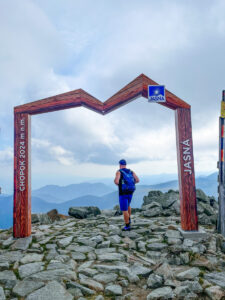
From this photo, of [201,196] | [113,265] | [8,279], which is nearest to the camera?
[8,279]

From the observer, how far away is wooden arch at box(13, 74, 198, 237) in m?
6.91

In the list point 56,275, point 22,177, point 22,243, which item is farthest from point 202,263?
point 22,177

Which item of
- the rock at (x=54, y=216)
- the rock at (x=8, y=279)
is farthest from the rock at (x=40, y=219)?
the rock at (x=8, y=279)

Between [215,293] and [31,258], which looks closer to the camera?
[215,293]

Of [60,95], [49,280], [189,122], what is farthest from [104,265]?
[60,95]

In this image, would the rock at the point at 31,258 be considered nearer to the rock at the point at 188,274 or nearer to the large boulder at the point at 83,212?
the rock at the point at 188,274

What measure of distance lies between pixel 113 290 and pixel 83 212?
7043 mm

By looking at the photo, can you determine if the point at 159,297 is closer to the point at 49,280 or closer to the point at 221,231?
the point at 49,280

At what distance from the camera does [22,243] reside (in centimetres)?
646

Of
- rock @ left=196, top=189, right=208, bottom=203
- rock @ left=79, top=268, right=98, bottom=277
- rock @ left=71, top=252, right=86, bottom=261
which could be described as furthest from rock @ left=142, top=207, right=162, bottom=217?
rock @ left=79, top=268, right=98, bottom=277

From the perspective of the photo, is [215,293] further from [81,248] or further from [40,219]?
[40,219]

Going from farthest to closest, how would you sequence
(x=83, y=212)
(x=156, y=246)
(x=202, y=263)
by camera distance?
1. (x=83, y=212)
2. (x=156, y=246)
3. (x=202, y=263)

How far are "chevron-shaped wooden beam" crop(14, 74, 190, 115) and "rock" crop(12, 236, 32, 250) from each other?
13.5ft

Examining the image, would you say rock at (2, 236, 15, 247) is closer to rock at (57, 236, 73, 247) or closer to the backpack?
rock at (57, 236, 73, 247)
